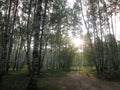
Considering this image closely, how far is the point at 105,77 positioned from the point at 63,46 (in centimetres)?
3370

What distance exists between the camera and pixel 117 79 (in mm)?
23719

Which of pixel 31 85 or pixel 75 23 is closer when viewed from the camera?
pixel 31 85

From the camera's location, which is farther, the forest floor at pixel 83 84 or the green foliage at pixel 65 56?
the green foliage at pixel 65 56

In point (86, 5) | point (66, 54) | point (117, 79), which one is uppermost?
point (86, 5)

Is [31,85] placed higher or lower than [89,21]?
lower

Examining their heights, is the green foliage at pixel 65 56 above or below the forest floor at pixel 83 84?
above

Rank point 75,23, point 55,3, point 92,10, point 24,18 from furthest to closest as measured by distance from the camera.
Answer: point 75,23
point 92,10
point 24,18
point 55,3

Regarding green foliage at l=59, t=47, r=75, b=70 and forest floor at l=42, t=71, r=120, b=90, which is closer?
forest floor at l=42, t=71, r=120, b=90

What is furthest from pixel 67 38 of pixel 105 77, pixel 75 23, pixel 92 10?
pixel 105 77

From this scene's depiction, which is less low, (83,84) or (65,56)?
(65,56)

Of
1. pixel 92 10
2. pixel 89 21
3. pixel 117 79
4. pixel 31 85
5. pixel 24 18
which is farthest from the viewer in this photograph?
pixel 89 21

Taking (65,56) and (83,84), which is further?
(65,56)

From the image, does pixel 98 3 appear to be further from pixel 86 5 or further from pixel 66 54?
pixel 66 54

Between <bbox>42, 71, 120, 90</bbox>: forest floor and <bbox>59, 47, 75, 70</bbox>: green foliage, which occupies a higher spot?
<bbox>59, 47, 75, 70</bbox>: green foliage
